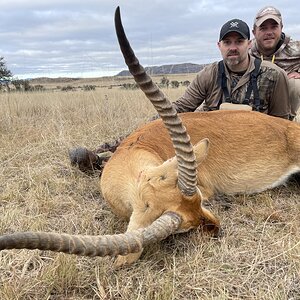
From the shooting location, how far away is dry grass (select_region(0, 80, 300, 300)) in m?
2.93

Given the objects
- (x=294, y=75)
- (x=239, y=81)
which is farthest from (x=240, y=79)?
(x=294, y=75)

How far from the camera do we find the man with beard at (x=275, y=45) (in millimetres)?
7293

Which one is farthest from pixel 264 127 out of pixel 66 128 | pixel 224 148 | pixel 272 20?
pixel 66 128

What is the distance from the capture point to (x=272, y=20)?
23.9 feet

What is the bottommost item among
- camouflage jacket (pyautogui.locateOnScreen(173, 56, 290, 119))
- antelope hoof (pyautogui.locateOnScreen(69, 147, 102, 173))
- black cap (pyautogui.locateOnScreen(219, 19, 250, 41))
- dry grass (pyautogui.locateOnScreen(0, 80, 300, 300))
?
dry grass (pyautogui.locateOnScreen(0, 80, 300, 300))

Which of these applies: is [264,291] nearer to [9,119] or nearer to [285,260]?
[285,260]

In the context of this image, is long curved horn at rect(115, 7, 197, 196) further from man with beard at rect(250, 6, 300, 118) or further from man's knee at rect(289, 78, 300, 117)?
man with beard at rect(250, 6, 300, 118)

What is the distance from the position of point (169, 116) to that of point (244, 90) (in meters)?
3.69

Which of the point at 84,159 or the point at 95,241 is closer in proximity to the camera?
the point at 95,241

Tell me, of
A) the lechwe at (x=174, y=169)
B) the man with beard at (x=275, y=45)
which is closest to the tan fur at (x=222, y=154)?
the lechwe at (x=174, y=169)

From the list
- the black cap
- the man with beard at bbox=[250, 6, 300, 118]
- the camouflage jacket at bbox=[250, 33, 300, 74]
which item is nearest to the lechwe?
the black cap

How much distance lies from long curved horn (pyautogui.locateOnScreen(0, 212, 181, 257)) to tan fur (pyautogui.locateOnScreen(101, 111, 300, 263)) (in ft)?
2.29

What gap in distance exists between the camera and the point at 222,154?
4.77 metres

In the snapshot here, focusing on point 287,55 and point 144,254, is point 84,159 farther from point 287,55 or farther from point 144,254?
point 287,55
